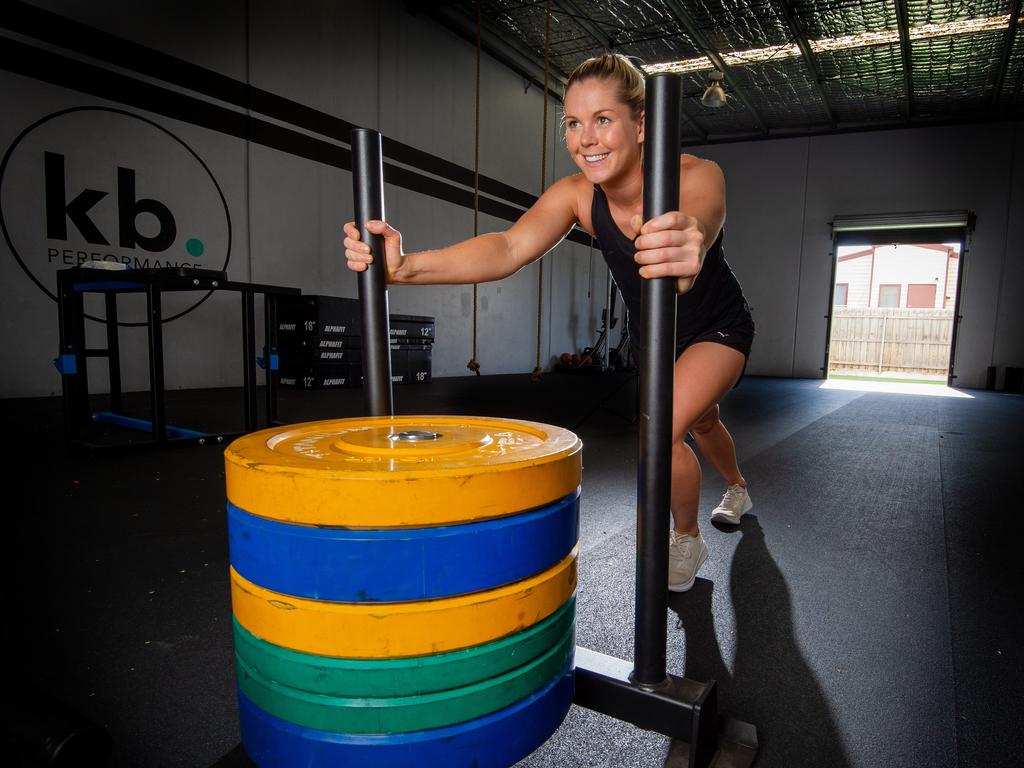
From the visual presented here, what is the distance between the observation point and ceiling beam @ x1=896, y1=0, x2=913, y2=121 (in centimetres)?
607

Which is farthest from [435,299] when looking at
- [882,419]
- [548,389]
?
[882,419]

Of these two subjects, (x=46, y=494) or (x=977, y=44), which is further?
(x=977, y=44)

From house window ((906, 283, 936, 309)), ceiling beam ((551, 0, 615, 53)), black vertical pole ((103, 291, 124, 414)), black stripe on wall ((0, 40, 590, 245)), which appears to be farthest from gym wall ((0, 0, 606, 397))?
house window ((906, 283, 936, 309))

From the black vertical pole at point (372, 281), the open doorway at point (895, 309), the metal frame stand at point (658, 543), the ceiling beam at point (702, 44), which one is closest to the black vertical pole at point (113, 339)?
the black vertical pole at point (372, 281)

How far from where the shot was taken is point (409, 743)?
1.94ft

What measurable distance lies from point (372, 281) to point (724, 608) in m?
1.01

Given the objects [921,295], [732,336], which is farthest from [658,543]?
[921,295]

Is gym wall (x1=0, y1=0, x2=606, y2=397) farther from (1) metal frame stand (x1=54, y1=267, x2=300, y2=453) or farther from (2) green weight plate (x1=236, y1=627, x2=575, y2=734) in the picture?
(2) green weight plate (x1=236, y1=627, x2=575, y2=734)

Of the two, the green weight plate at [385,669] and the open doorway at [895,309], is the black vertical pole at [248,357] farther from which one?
the open doorway at [895,309]

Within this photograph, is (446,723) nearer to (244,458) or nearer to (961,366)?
(244,458)

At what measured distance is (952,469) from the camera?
111 inches

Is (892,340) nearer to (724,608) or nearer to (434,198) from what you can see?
(434,198)

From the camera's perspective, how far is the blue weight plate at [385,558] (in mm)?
554

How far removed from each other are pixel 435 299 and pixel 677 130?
6511mm
